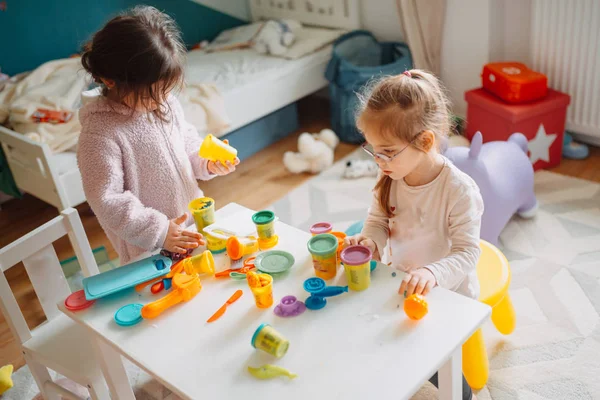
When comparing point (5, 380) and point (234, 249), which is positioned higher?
point (234, 249)

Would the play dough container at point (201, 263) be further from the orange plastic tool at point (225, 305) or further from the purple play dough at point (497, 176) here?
the purple play dough at point (497, 176)

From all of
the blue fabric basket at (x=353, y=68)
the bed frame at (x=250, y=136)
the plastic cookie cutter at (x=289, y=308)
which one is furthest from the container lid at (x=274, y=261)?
the blue fabric basket at (x=353, y=68)

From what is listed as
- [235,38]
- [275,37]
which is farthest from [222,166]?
[235,38]

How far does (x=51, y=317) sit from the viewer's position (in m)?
1.58

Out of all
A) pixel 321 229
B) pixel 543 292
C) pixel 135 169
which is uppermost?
pixel 135 169

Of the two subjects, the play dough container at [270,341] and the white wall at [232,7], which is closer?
the play dough container at [270,341]

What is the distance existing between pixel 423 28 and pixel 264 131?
3.18 ft

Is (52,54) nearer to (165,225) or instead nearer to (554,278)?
(165,225)

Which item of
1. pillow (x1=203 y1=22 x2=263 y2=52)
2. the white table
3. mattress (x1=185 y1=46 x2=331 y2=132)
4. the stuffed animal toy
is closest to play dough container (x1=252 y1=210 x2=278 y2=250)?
the white table

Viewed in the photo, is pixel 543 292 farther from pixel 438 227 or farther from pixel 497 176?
pixel 438 227

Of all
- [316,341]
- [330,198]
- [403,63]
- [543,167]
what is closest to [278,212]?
[330,198]

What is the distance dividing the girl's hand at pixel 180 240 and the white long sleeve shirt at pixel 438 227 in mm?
398

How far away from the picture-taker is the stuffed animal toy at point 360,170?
2869mm

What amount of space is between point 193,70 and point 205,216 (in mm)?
1926
